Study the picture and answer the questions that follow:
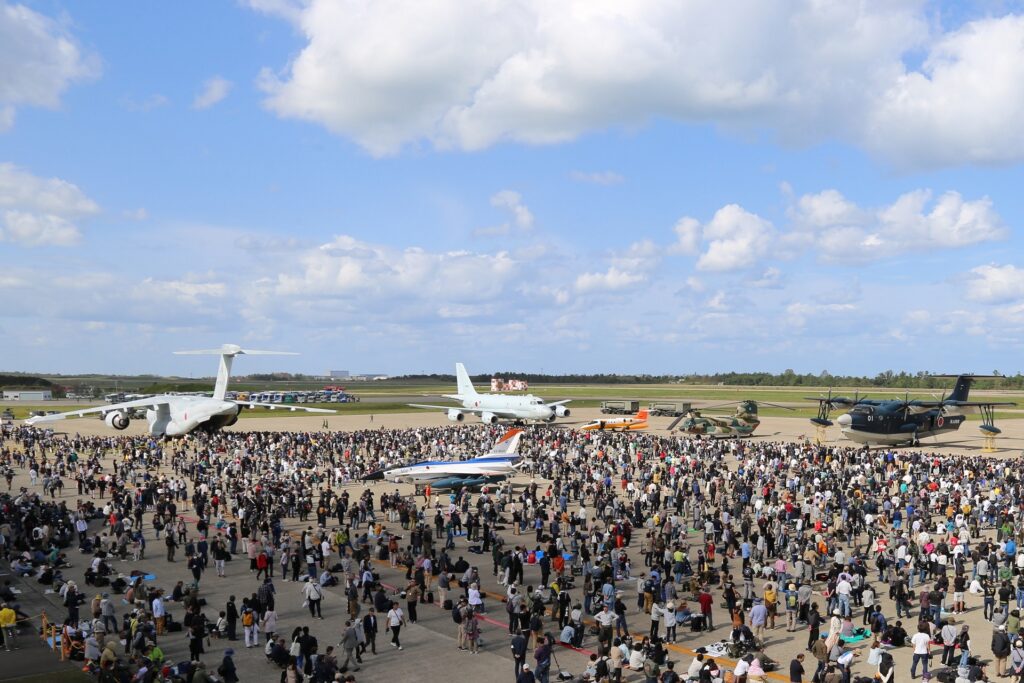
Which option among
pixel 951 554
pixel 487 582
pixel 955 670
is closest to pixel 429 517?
pixel 487 582

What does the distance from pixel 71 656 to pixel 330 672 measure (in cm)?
669

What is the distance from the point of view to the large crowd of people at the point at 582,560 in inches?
632

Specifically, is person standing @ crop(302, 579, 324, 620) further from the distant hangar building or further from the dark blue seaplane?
the distant hangar building

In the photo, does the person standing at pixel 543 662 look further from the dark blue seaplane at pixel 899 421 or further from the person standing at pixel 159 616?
the dark blue seaplane at pixel 899 421

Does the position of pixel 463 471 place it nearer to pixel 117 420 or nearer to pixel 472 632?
pixel 472 632

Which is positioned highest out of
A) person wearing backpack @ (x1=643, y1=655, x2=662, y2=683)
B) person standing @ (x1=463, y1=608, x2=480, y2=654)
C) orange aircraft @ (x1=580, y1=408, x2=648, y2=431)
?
orange aircraft @ (x1=580, y1=408, x2=648, y2=431)

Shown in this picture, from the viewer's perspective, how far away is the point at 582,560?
896 inches

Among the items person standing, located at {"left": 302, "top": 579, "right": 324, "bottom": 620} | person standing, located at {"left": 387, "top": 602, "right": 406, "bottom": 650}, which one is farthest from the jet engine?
person standing, located at {"left": 387, "top": 602, "right": 406, "bottom": 650}

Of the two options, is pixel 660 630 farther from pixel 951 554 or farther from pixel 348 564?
pixel 951 554

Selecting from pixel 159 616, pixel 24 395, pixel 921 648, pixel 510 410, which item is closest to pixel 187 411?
pixel 510 410

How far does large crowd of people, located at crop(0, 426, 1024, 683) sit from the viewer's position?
52.6 ft

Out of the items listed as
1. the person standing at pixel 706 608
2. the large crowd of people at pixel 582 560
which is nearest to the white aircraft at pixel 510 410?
the large crowd of people at pixel 582 560

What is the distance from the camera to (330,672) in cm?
1412

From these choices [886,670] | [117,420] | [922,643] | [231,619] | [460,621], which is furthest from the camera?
[117,420]
